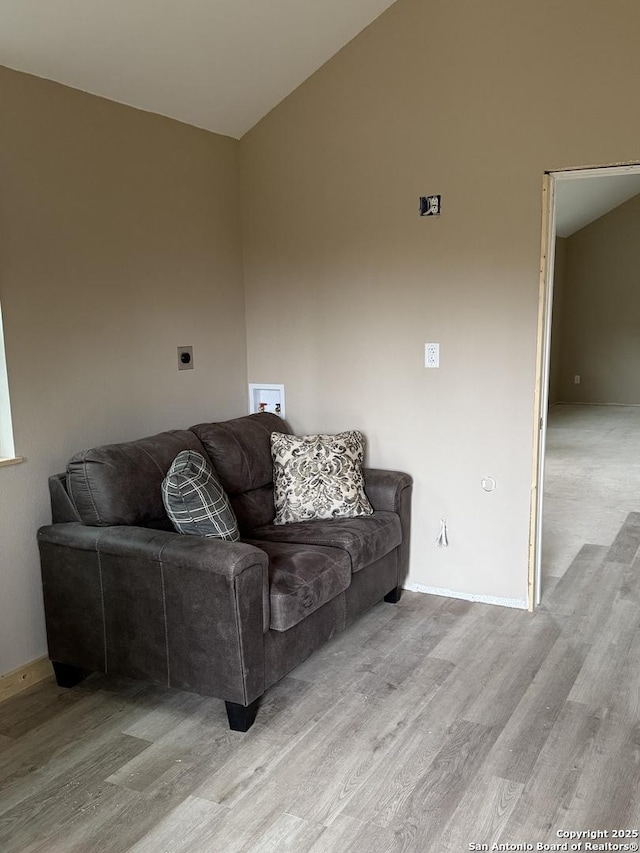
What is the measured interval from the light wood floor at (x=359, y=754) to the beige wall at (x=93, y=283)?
0.64 m

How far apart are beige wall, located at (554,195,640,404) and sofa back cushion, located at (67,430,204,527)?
9.23 m

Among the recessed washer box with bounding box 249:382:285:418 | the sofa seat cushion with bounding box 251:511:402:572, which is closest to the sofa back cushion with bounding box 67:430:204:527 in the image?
the sofa seat cushion with bounding box 251:511:402:572

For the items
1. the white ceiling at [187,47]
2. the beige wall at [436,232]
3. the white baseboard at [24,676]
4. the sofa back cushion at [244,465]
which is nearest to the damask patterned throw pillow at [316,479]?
the sofa back cushion at [244,465]

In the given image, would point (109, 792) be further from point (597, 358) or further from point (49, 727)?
point (597, 358)

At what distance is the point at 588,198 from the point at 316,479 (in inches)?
277

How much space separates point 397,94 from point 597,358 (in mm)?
8183

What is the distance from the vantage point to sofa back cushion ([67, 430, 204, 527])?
276 centimetres

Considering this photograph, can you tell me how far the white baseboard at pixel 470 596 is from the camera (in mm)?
3605

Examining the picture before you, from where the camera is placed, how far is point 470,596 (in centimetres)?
373

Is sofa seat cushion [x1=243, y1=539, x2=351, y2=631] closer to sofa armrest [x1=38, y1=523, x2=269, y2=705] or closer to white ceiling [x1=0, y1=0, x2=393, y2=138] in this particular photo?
sofa armrest [x1=38, y1=523, x2=269, y2=705]

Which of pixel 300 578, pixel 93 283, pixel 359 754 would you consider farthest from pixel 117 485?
pixel 359 754

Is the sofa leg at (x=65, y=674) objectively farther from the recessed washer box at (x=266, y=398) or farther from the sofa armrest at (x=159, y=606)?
the recessed washer box at (x=266, y=398)

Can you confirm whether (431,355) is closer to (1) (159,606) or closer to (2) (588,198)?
(1) (159,606)

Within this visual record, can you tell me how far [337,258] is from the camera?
12.6 ft
